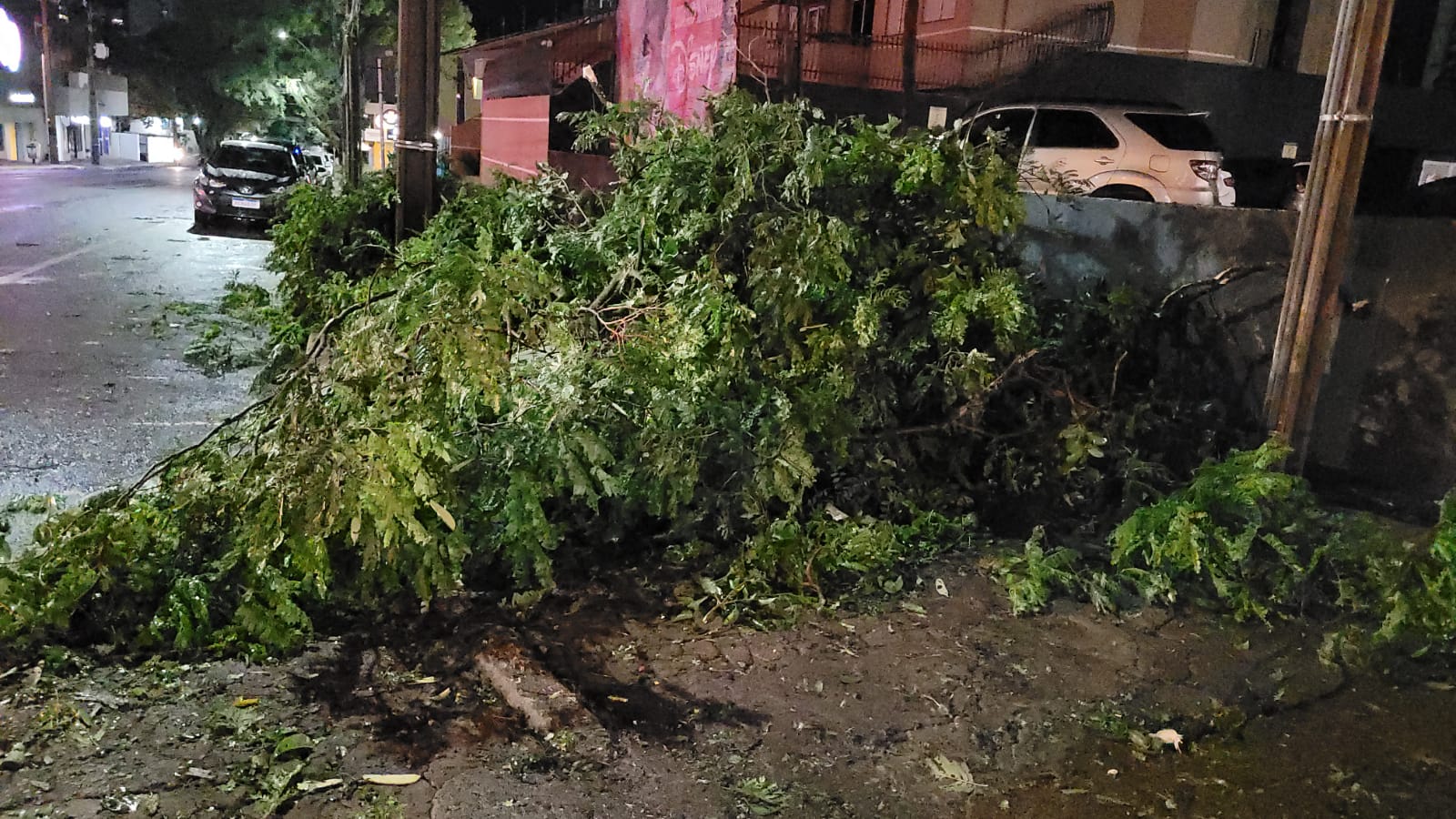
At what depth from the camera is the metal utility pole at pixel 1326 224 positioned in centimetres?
471

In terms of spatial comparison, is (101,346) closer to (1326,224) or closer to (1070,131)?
Answer: (1326,224)

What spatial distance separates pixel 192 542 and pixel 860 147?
3.55 metres

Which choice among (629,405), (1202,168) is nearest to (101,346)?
(629,405)

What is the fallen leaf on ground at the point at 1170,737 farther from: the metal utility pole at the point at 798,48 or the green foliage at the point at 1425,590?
the metal utility pole at the point at 798,48

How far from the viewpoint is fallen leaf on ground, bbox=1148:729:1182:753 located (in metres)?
3.55

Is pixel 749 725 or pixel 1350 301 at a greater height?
pixel 1350 301

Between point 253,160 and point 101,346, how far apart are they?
41.6 ft

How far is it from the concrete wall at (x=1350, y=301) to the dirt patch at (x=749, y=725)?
1730 mm

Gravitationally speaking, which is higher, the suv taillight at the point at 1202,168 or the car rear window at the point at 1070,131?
the car rear window at the point at 1070,131

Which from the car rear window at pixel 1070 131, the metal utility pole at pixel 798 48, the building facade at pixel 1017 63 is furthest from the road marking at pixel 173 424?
the metal utility pole at pixel 798 48

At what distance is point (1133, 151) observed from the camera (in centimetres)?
1055

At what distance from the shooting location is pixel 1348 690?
400 centimetres

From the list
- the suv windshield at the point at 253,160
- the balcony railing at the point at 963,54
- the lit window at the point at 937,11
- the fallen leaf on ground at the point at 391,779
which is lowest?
the fallen leaf on ground at the point at 391,779

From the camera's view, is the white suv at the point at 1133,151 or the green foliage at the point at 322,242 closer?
the green foliage at the point at 322,242
